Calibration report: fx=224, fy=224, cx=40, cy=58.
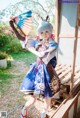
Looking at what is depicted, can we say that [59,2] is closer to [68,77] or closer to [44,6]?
[44,6]

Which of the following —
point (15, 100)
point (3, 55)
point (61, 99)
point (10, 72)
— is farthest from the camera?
point (3, 55)

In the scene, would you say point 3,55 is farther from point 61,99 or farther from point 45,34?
point 45,34

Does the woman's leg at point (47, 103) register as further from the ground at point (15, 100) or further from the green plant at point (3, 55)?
the green plant at point (3, 55)

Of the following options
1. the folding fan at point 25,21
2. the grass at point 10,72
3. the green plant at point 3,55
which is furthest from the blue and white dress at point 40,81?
the green plant at point 3,55

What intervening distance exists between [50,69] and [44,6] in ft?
8.46

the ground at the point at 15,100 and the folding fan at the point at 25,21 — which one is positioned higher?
the folding fan at the point at 25,21

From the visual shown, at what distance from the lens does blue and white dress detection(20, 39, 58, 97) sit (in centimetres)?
247

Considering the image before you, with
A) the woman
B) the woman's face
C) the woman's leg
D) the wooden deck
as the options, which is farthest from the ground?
the woman's face

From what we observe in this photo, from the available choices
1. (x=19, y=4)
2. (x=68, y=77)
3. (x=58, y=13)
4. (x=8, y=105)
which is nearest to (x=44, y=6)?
(x=19, y=4)

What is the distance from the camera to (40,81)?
2475mm

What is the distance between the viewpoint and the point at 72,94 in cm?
273

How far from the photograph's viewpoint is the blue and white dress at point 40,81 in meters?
2.47

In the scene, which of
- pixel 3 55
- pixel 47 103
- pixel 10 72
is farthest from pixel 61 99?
pixel 3 55

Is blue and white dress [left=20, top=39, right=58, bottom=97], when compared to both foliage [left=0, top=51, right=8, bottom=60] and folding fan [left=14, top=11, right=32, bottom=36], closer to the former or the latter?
folding fan [left=14, top=11, right=32, bottom=36]
